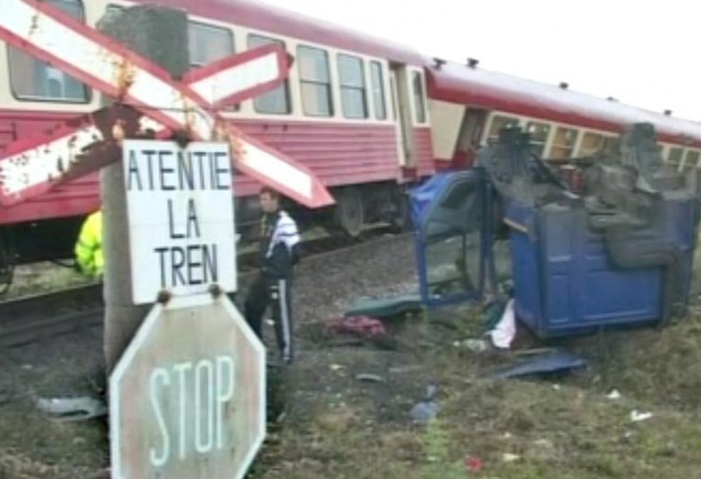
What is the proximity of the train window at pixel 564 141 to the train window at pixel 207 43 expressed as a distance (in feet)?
41.7

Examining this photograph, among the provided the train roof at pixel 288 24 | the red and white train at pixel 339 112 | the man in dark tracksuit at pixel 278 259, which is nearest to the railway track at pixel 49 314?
the red and white train at pixel 339 112

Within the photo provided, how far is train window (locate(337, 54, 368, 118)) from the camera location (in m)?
15.2

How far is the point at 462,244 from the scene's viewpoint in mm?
9586

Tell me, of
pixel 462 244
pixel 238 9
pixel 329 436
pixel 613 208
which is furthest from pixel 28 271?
pixel 329 436

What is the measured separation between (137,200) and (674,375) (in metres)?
6.15

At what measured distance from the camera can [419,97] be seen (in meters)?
19.5

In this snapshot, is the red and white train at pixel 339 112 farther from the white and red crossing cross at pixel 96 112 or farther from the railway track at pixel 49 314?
the white and red crossing cross at pixel 96 112

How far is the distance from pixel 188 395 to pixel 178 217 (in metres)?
0.33

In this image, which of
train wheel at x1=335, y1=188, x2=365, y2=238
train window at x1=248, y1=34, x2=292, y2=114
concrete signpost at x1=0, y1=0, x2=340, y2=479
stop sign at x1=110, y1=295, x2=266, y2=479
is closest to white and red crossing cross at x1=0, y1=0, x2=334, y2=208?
concrete signpost at x1=0, y1=0, x2=340, y2=479

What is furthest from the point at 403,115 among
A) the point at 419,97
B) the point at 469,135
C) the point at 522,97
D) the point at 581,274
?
the point at 581,274

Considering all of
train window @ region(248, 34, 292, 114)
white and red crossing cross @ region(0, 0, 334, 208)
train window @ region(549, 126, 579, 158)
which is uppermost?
train window @ region(248, 34, 292, 114)

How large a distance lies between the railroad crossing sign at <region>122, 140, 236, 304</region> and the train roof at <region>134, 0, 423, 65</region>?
744cm

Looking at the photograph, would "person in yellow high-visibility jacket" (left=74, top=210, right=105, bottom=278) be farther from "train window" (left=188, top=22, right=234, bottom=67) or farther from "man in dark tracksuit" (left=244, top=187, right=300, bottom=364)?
"train window" (left=188, top=22, right=234, bottom=67)

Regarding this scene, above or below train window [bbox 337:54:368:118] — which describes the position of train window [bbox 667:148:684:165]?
below
